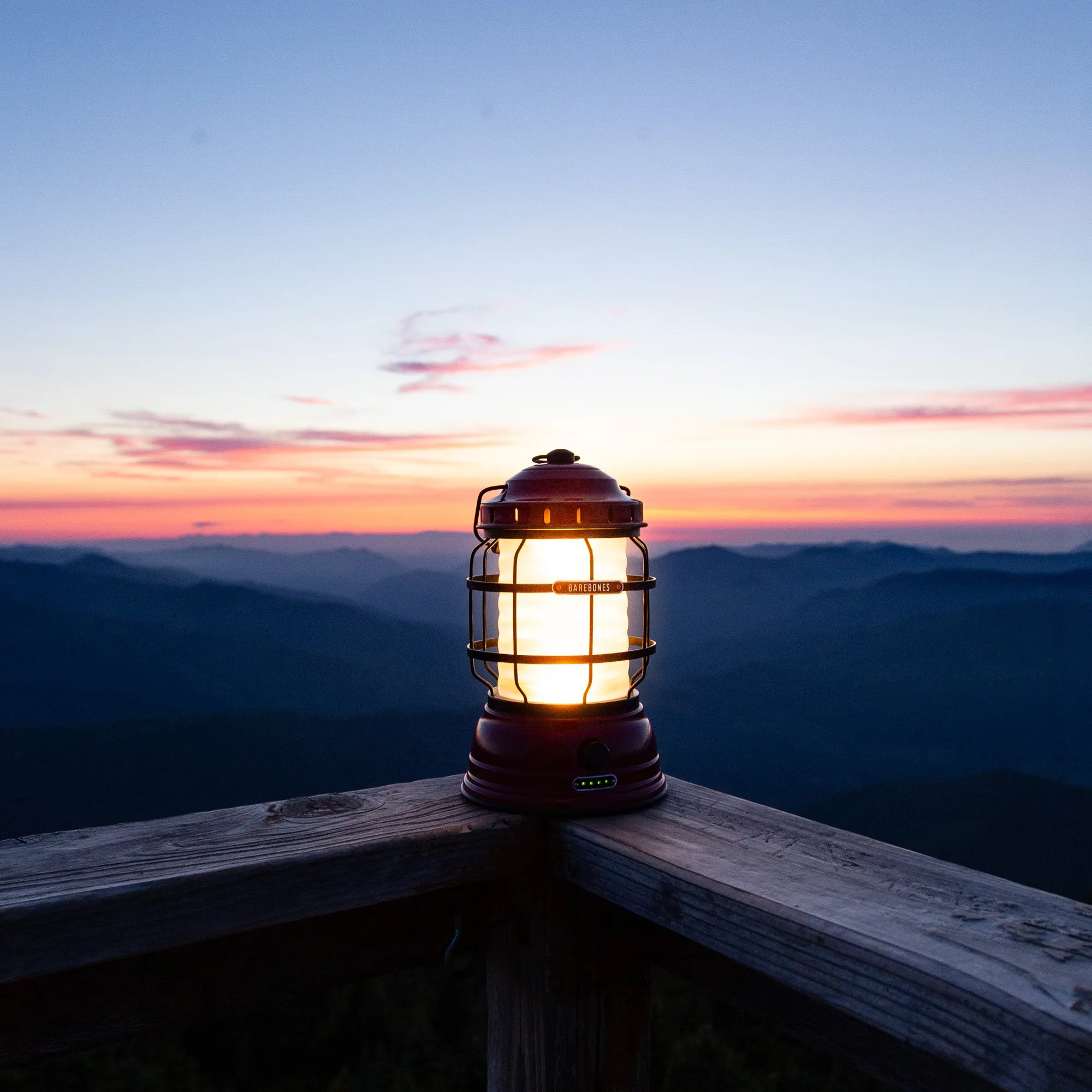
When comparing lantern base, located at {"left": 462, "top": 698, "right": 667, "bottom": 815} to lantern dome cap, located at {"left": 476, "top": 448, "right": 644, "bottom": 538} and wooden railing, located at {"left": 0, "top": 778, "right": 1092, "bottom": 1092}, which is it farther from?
lantern dome cap, located at {"left": 476, "top": 448, "right": 644, "bottom": 538}

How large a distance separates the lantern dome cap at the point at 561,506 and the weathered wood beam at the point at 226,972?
61cm

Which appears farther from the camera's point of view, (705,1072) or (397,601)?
(397,601)

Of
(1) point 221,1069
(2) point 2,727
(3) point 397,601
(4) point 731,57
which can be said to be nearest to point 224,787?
(2) point 2,727

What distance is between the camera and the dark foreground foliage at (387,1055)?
27.6ft

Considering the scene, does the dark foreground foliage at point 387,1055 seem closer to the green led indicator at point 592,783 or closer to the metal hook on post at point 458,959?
the metal hook on post at point 458,959

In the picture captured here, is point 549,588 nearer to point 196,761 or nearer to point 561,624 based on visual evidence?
point 561,624

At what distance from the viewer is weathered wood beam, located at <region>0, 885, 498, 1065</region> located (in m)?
1.18

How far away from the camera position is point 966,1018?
0.88m

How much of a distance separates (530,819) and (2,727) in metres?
102

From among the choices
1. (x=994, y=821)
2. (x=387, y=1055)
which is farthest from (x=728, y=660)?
(x=387, y=1055)

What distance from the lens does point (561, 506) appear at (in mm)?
1603

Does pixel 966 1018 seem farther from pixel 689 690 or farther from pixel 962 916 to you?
pixel 689 690

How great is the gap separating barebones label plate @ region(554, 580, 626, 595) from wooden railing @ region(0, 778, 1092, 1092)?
14.7 inches

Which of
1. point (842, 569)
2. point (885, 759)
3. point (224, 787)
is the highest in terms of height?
point (842, 569)
